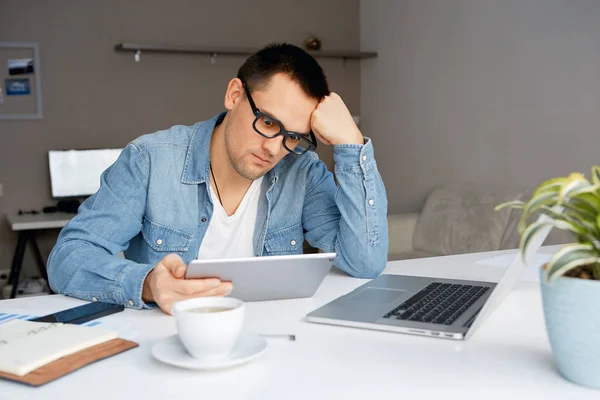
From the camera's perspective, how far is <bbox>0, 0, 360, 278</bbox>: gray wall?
Answer: 4473 mm

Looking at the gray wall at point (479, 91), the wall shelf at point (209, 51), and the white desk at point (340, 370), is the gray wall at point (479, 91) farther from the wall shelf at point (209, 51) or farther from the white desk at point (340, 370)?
the white desk at point (340, 370)

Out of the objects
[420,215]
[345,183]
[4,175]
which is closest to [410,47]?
[420,215]

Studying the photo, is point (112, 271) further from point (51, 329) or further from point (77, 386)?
point (77, 386)

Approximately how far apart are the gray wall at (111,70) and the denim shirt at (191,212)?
3039mm

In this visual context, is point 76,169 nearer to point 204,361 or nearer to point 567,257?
point 204,361

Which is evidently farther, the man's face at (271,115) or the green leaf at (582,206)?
the man's face at (271,115)

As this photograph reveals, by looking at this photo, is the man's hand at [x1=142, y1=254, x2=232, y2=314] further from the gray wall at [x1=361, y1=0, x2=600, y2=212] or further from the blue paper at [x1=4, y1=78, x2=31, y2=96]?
the blue paper at [x1=4, y1=78, x2=31, y2=96]

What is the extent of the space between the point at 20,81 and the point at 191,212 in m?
3.30

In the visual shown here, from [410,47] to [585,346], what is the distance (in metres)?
4.16

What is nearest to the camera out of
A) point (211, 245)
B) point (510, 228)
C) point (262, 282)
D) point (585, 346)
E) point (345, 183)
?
point (585, 346)

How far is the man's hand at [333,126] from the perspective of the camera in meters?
1.63

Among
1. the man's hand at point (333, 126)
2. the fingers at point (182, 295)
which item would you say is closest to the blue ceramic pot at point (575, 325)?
the fingers at point (182, 295)

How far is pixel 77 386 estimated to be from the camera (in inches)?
34.0

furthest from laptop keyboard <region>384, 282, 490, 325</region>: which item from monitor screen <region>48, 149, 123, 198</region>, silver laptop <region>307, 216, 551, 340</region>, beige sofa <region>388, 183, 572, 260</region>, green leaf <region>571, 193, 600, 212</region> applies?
monitor screen <region>48, 149, 123, 198</region>
